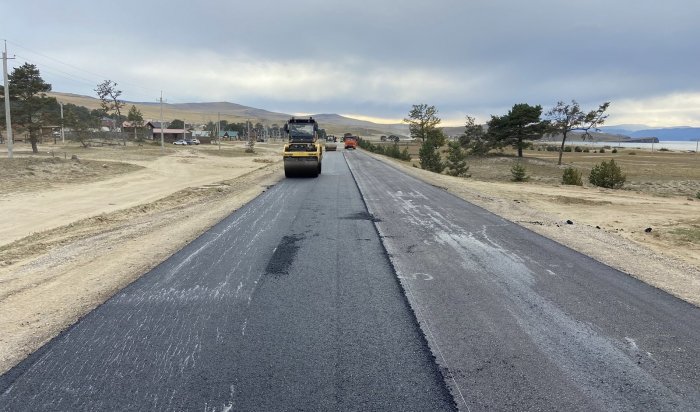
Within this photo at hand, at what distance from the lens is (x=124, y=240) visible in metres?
9.68

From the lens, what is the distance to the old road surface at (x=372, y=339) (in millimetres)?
3611

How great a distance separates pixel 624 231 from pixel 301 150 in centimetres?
1626

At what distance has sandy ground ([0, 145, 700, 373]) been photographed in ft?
18.9

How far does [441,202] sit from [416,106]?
8507 centimetres

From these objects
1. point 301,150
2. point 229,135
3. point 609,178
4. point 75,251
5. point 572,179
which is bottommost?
point 75,251

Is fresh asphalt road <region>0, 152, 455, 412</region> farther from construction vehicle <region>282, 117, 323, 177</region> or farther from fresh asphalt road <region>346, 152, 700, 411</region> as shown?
construction vehicle <region>282, 117, 323, 177</region>

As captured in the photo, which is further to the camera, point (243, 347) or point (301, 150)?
point (301, 150)

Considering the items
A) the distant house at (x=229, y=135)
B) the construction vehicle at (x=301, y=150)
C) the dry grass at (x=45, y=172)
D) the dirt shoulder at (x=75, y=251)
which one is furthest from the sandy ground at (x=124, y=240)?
the distant house at (x=229, y=135)

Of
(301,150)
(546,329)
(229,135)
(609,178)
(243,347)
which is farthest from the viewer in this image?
(229,135)

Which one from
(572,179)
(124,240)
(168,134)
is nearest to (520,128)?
(572,179)

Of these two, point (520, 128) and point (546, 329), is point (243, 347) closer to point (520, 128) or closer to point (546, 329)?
point (546, 329)

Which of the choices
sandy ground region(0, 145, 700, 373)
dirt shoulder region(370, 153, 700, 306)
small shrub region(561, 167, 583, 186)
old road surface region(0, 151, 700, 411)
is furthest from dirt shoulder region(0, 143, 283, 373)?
small shrub region(561, 167, 583, 186)

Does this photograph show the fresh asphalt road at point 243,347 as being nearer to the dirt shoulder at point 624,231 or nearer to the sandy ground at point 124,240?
the sandy ground at point 124,240

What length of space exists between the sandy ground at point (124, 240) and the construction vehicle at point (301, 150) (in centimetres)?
401
